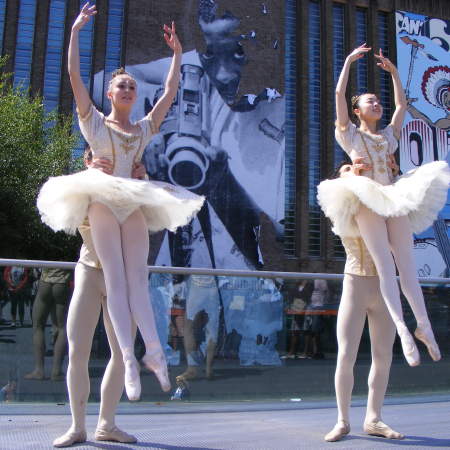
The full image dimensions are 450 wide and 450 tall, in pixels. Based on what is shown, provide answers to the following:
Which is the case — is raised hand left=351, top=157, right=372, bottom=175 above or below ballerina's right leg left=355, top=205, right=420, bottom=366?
above

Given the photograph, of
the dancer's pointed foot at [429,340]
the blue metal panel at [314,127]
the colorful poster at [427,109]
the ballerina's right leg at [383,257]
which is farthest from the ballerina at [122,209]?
the colorful poster at [427,109]

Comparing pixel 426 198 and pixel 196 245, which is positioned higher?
pixel 196 245


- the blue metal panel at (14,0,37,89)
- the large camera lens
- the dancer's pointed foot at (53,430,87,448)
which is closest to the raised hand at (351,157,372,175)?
the dancer's pointed foot at (53,430,87,448)

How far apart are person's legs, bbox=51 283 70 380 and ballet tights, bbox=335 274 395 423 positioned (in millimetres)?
2294

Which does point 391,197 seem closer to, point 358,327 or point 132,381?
point 358,327

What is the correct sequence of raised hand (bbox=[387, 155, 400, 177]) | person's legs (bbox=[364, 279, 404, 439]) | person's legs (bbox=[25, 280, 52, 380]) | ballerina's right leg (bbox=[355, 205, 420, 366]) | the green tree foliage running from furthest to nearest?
the green tree foliage, person's legs (bbox=[25, 280, 52, 380]), raised hand (bbox=[387, 155, 400, 177]), person's legs (bbox=[364, 279, 404, 439]), ballerina's right leg (bbox=[355, 205, 420, 366])

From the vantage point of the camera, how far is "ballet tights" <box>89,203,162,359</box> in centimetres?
279

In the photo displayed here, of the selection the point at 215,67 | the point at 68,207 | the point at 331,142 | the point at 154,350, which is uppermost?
the point at 215,67

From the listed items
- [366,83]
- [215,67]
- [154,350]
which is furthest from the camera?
[366,83]

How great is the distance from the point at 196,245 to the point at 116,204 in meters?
21.6

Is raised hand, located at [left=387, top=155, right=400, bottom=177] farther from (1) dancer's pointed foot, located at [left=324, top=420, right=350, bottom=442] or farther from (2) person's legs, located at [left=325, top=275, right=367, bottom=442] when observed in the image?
(1) dancer's pointed foot, located at [left=324, top=420, right=350, bottom=442]

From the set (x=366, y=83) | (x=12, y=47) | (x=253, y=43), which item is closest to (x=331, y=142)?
(x=366, y=83)

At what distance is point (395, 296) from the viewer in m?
3.30

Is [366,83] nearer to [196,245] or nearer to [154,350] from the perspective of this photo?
[196,245]
